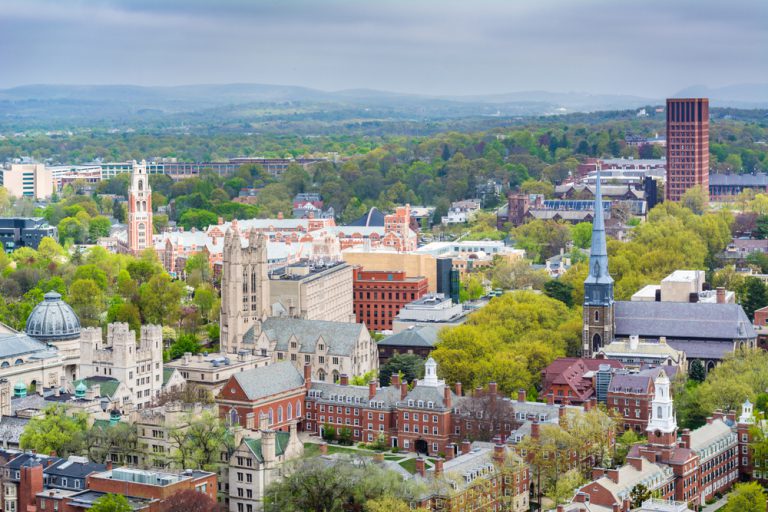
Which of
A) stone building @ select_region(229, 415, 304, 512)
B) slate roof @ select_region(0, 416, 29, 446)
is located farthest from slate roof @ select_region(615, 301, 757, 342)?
slate roof @ select_region(0, 416, 29, 446)

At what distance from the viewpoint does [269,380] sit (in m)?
106

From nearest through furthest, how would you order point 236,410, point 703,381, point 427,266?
point 236,410, point 703,381, point 427,266

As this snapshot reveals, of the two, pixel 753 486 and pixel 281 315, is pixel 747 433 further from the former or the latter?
pixel 281 315

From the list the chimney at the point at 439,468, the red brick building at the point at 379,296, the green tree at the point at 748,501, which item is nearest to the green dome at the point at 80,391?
the chimney at the point at 439,468

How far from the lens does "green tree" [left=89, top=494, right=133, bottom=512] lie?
7812cm

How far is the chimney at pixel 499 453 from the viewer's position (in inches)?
3403

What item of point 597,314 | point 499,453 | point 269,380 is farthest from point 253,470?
point 597,314

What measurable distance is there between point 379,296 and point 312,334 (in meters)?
36.9

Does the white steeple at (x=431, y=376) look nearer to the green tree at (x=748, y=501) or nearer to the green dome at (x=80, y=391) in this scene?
the green dome at (x=80, y=391)

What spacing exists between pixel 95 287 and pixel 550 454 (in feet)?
240

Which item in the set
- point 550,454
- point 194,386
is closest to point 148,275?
point 194,386

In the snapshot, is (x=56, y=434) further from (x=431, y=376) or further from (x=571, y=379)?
(x=571, y=379)

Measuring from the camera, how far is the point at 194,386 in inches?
4250

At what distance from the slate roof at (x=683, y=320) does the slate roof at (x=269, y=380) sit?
27912 mm
